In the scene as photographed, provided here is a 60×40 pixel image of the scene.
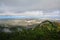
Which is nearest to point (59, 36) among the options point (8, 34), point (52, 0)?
point (52, 0)

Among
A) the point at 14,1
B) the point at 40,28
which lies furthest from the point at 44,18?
the point at 14,1

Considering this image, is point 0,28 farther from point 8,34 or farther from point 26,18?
point 26,18

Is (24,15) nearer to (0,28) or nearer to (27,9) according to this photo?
(27,9)

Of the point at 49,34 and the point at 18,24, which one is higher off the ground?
the point at 18,24

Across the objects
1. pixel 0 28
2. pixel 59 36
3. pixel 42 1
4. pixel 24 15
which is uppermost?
pixel 42 1

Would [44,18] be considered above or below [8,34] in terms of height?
above
